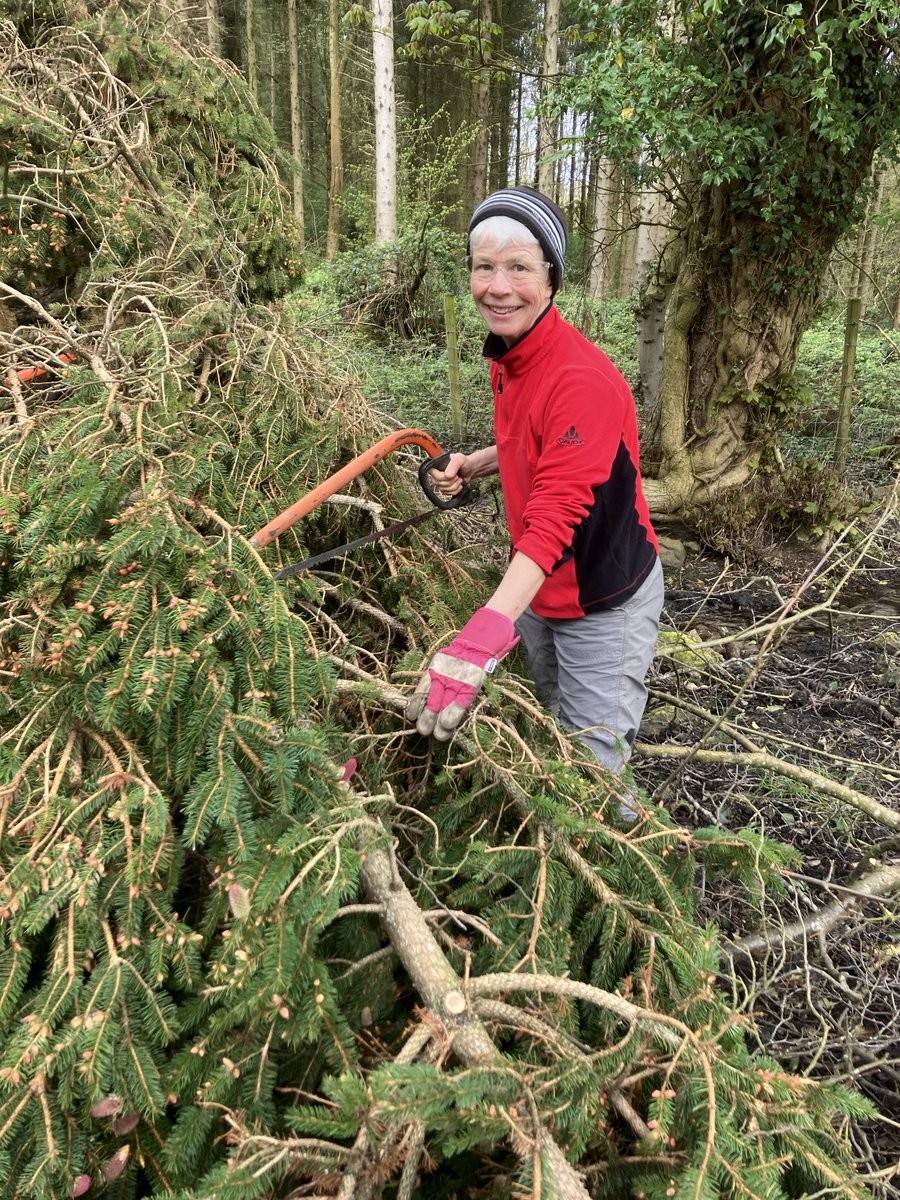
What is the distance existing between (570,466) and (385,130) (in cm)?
1219

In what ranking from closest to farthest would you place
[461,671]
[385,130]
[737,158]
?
[461,671] → [737,158] → [385,130]

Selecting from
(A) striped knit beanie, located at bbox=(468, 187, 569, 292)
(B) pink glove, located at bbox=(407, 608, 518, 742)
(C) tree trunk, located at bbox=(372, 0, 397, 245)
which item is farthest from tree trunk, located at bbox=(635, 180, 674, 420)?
(C) tree trunk, located at bbox=(372, 0, 397, 245)

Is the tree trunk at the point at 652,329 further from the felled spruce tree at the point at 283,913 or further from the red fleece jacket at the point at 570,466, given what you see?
the felled spruce tree at the point at 283,913

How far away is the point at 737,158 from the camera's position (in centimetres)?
454

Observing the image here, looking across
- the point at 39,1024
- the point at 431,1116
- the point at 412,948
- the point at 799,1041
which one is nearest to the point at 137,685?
the point at 39,1024

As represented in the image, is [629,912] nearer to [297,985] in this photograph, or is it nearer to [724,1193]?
[724,1193]

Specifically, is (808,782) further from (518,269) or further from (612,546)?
(518,269)

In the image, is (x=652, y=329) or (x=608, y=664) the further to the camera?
(x=652, y=329)

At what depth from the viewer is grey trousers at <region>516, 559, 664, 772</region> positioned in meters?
2.36

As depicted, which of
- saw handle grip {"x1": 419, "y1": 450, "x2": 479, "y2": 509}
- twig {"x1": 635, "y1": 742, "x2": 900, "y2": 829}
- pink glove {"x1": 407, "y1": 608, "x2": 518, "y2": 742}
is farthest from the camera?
saw handle grip {"x1": 419, "y1": 450, "x2": 479, "y2": 509}

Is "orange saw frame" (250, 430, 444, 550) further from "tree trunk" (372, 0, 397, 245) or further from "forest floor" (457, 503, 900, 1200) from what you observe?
"tree trunk" (372, 0, 397, 245)

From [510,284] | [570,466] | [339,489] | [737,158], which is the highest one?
[737,158]

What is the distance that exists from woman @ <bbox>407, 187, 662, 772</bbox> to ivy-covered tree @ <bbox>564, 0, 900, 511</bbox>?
2.94 meters

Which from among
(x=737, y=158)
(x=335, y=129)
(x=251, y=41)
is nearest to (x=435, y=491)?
(x=737, y=158)
